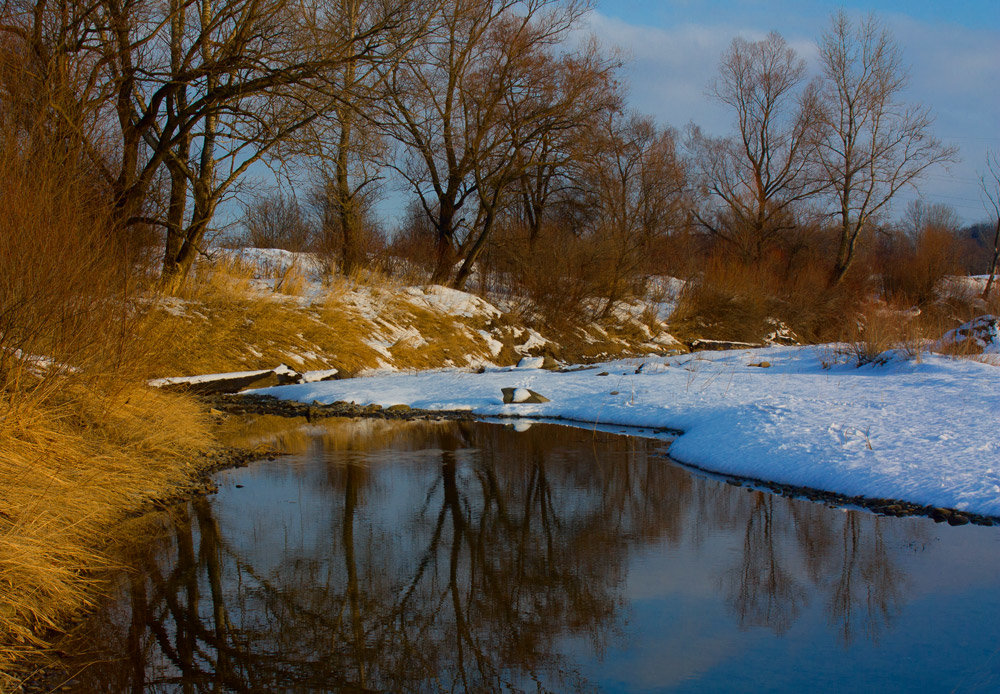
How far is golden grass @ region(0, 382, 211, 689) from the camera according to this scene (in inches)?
174

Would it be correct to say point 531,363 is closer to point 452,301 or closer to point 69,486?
point 452,301

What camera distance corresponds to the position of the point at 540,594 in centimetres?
503

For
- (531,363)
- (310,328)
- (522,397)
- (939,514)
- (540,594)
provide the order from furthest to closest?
(310,328)
(531,363)
(522,397)
(939,514)
(540,594)

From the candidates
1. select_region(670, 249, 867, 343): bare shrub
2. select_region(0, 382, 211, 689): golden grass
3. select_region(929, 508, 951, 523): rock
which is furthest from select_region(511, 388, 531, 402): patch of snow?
select_region(670, 249, 867, 343): bare shrub

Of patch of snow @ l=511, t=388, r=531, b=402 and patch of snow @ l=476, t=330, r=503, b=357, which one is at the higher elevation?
patch of snow @ l=476, t=330, r=503, b=357

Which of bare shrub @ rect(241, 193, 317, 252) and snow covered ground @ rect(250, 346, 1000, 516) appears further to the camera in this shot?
bare shrub @ rect(241, 193, 317, 252)

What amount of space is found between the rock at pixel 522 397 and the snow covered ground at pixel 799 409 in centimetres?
19

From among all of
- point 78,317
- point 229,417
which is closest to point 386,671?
point 78,317

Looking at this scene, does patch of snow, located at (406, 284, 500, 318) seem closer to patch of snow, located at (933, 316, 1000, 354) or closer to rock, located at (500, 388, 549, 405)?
rock, located at (500, 388, 549, 405)

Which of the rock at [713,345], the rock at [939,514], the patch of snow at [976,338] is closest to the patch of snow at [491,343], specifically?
the rock at [713,345]

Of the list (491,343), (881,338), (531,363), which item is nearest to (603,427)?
(881,338)

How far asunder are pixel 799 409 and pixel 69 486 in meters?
7.78

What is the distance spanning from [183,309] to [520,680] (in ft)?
47.2

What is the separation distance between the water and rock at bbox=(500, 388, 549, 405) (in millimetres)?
5119
